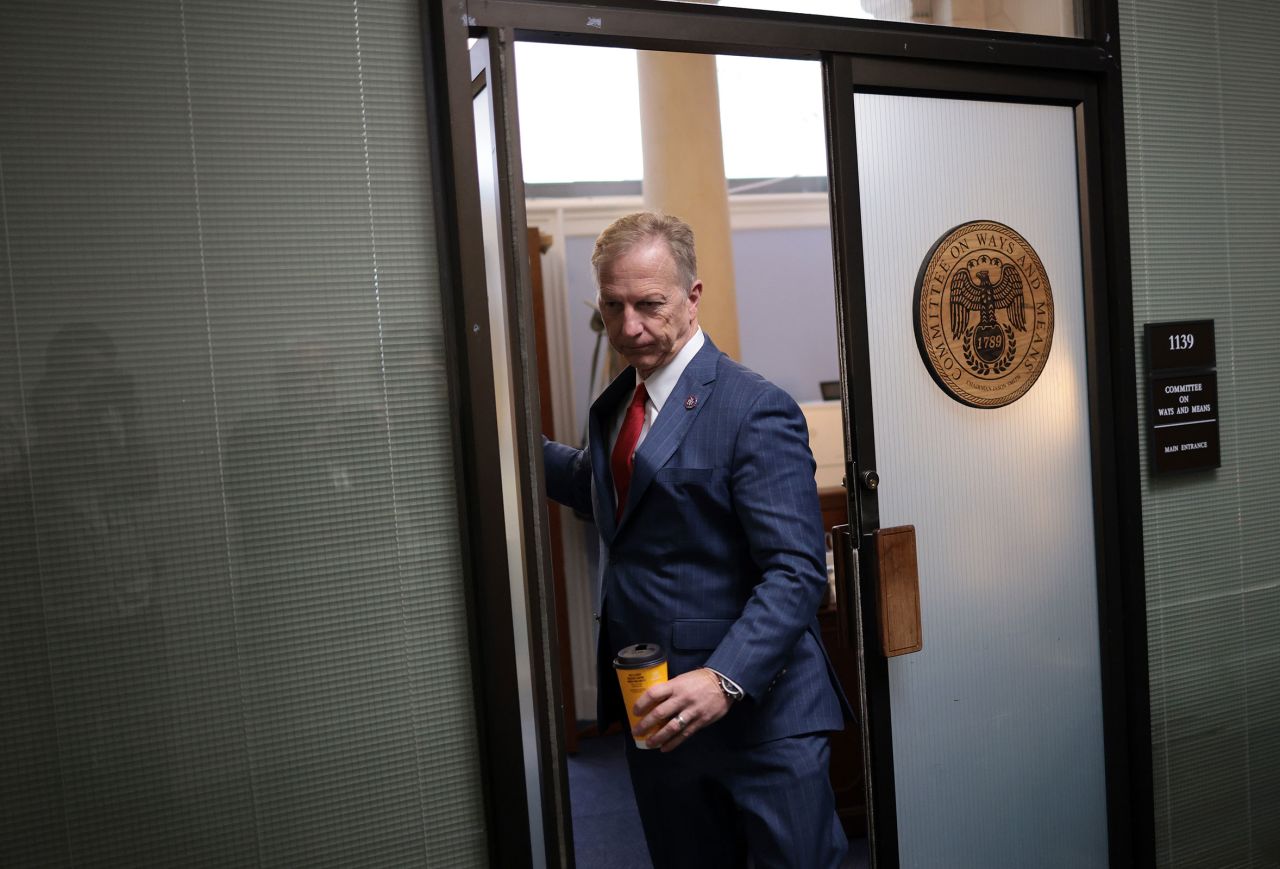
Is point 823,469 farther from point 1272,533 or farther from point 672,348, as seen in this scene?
point 672,348

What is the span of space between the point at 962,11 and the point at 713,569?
4.74 feet

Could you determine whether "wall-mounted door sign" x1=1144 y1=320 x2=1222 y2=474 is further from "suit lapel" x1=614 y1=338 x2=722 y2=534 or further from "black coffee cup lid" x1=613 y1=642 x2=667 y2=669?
"black coffee cup lid" x1=613 y1=642 x2=667 y2=669

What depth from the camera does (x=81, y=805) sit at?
166cm

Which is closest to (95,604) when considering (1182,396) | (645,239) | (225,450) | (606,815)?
(225,450)

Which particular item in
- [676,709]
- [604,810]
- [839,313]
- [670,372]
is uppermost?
[839,313]

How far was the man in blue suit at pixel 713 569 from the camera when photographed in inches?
72.6

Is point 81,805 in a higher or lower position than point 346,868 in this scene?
higher

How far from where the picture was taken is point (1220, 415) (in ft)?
8.78

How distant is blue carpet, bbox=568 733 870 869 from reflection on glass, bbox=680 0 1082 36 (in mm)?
2229

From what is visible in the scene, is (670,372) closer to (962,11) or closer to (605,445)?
(605,445)

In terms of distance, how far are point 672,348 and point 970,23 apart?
1.11m

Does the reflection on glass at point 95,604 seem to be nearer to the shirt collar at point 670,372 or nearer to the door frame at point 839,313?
the door frame at point 839,313

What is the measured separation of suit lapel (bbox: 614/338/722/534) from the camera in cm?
193

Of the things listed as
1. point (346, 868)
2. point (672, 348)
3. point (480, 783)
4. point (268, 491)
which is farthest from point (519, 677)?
point (672, 348)
